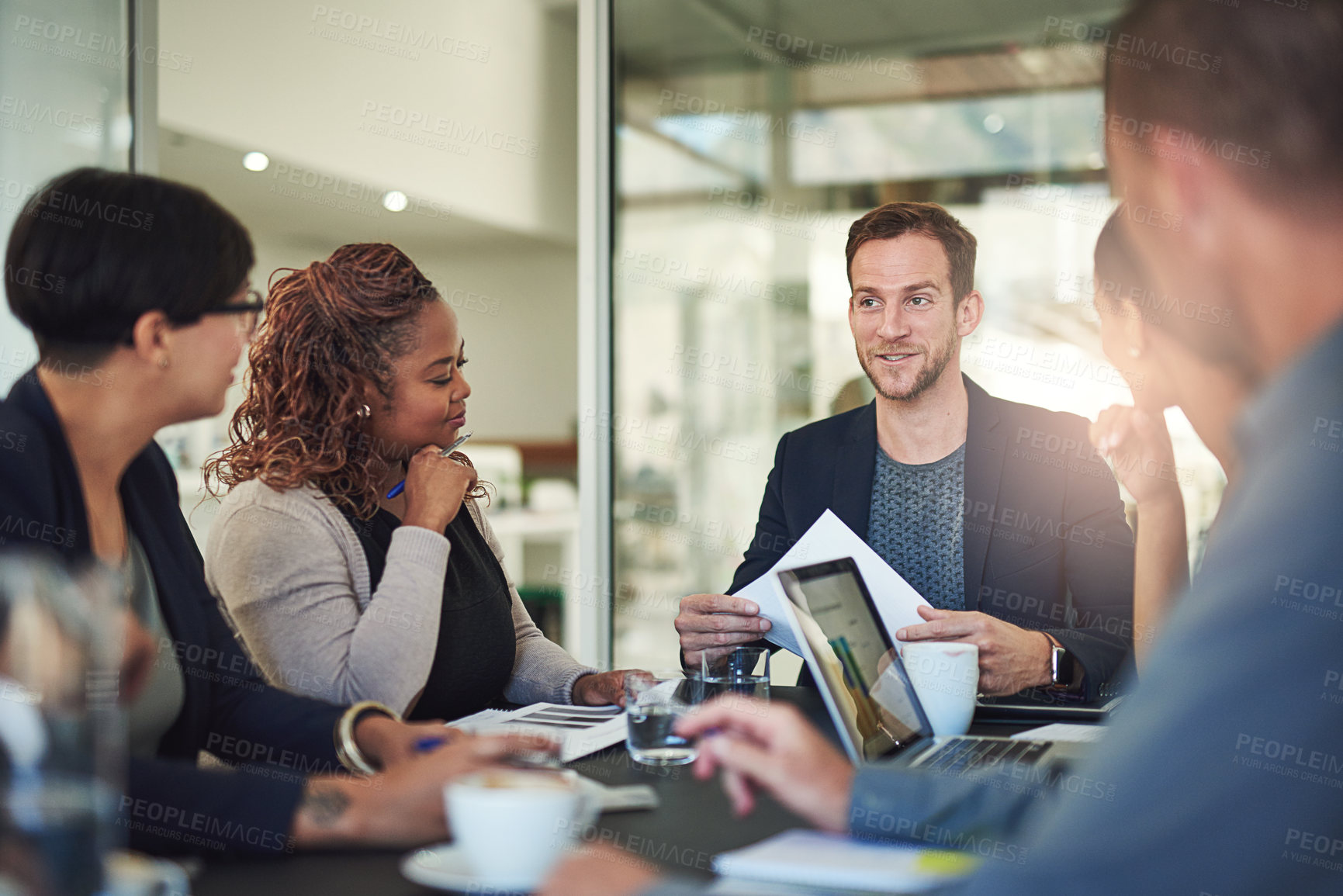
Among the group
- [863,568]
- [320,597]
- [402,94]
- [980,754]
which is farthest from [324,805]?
[402,94]

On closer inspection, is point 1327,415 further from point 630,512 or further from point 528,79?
point 528,79

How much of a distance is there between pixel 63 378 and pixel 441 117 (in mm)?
2929

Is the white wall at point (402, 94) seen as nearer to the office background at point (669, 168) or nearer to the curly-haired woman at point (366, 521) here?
the office background at point (669, 168)

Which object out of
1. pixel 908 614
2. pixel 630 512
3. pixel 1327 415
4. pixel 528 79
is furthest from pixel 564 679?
pixel 528 79

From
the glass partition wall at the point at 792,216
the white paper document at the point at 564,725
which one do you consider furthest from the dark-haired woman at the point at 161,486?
the glass partition wall at the point at 792,216

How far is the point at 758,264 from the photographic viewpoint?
3.76 metres

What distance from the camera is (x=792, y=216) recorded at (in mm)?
3709

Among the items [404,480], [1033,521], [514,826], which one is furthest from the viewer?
[1033,521]

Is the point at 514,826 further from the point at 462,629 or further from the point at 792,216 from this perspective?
the point at 792,216

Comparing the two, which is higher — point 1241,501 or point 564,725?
point 1241,501

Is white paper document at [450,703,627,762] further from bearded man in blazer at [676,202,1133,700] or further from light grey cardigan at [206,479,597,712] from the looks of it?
bearded man in blazer at [676,202,1133,700]

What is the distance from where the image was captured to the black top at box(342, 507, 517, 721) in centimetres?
173

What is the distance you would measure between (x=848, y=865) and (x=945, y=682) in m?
0.63

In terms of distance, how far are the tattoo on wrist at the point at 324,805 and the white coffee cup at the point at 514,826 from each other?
0.68 feet
